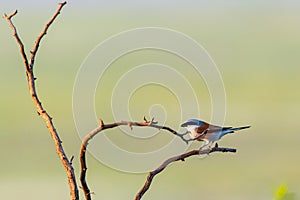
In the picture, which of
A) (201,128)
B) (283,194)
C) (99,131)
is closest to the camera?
(99,131)

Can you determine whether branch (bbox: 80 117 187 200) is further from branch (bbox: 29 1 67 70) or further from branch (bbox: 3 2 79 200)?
branch (bbox: 29 1 67 70)

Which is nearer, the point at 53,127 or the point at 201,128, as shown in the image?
the point at 53,127

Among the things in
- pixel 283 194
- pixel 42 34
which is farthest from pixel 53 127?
pixel 283 194

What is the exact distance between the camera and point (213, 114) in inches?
42.3

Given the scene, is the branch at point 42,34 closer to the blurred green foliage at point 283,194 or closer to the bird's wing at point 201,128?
the blurred green foliage at point 283,194

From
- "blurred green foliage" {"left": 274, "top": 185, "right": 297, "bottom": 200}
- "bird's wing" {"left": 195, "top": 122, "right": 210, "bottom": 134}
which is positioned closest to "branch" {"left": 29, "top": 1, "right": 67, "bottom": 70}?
"blurred green foliage" {"left": 274, "top": 185, "right": 297, "bottom": 200}

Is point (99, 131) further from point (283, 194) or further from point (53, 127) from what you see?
point (283, 194)

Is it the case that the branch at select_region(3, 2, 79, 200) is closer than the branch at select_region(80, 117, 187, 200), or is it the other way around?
the branch at select_region(80, 117, 187, 200)

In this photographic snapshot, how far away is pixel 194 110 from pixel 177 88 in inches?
3.6

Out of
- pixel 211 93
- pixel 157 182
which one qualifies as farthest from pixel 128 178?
pixel 211 93

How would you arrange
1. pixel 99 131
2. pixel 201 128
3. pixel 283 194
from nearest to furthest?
1. pixel 99 131
2. pixel 283 194
3. pixel 201 128

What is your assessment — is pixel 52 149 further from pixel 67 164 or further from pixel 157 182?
pixel 67 164

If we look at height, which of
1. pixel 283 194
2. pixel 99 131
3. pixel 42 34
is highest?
pixel 42 34

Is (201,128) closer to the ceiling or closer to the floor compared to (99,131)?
closer to the ceiling
